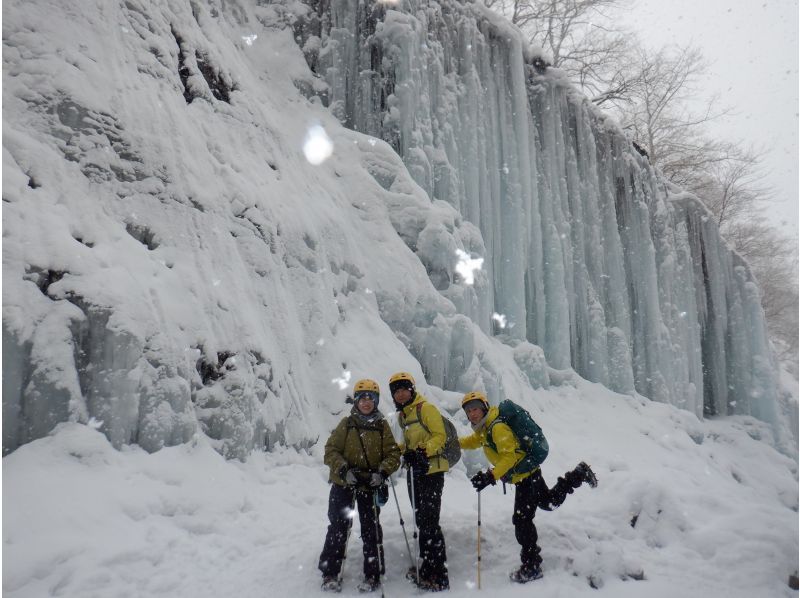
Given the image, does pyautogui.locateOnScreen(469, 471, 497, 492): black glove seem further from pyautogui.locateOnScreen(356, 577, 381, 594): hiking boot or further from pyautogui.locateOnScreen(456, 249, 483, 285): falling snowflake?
pyautogui.locateOnScreen(456, 249, 483, 285): falling snowflake

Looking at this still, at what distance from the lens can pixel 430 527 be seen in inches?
155

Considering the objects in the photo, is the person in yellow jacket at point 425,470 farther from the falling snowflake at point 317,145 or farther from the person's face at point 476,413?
the falling snowflake at point 317,145

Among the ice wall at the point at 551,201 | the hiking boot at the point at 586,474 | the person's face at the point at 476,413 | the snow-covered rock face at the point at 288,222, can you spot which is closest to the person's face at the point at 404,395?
the person's face at the point at 476,413

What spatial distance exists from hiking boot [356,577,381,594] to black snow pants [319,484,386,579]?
2cm

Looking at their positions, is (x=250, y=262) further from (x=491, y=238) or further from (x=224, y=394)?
(x=491, y=238)

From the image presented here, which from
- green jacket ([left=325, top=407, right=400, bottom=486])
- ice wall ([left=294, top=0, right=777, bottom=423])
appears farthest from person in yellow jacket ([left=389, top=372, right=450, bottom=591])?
ice wall ([left=294, top=0, right=777, bottom=423])

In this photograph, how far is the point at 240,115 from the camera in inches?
314

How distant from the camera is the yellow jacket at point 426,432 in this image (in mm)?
3992

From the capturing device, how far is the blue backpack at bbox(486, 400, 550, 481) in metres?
4.10

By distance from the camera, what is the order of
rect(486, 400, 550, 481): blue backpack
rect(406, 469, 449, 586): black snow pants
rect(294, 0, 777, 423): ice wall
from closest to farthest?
rect(406, 469, 449, 586): black snow pants → rect(486, 400, 550, 481): blue backpack → rect(294, 0, 777, 423): ice wall

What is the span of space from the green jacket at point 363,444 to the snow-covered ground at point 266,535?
28.8 inches

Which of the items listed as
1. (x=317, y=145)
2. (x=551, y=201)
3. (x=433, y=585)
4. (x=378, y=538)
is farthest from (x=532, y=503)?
(x=551, y=201)

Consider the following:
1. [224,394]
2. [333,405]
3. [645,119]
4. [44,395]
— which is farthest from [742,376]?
[44,395]

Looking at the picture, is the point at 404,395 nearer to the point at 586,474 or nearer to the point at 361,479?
the point at 361,479
